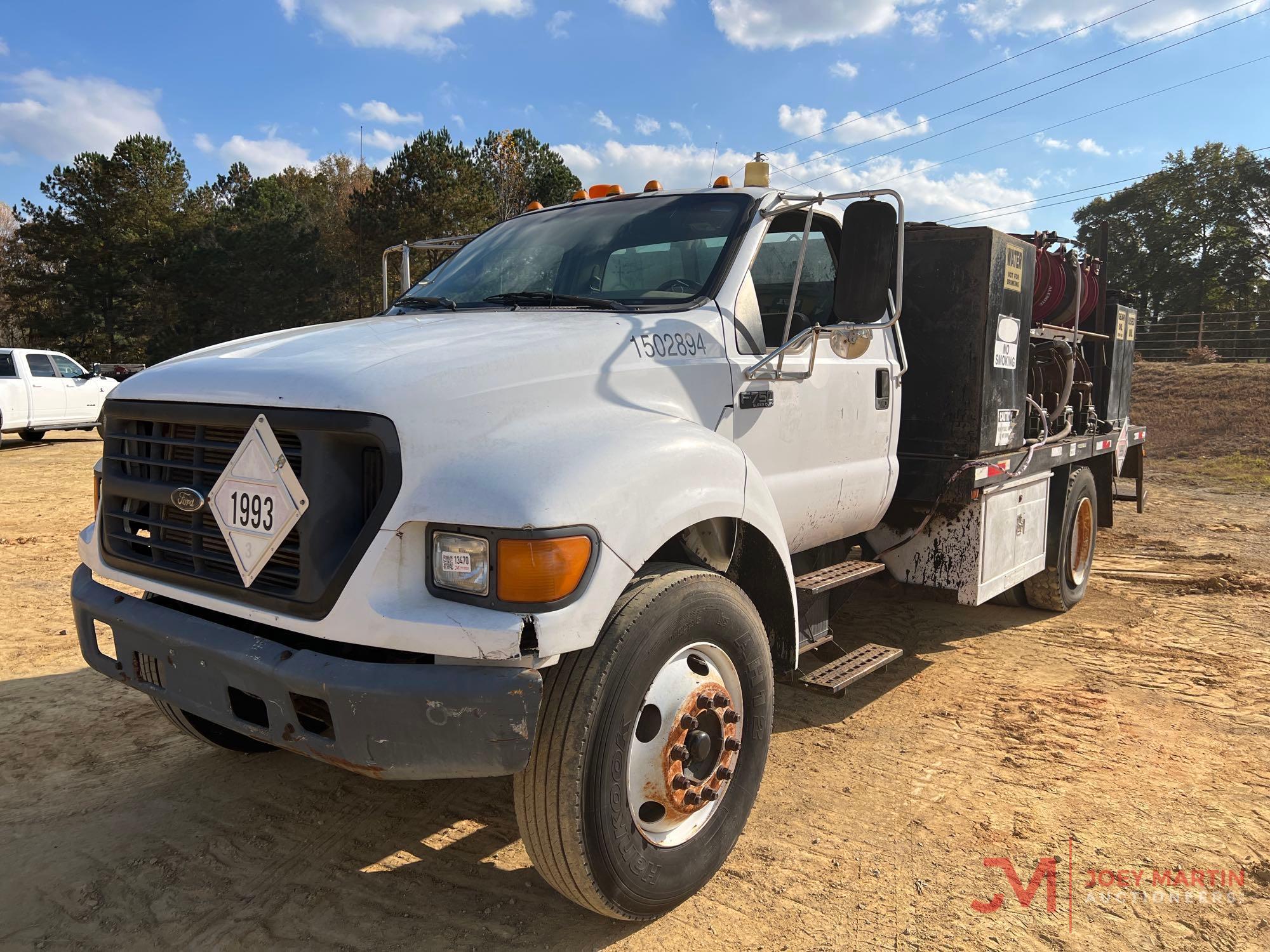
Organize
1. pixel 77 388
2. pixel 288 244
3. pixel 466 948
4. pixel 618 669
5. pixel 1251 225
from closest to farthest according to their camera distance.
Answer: pixel 618 669 < pixel 466 948 < pixel 77 388 < pixel 288 244 < pixel 1251 225

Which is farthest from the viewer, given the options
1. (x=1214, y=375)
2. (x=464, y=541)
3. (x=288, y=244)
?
(x=288, y=244)

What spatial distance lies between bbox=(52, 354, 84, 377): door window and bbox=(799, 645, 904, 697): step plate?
1691 centimetres

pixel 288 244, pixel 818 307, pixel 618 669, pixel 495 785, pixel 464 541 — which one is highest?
pixel 288 244

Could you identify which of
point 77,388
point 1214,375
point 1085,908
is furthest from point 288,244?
point 1085,908

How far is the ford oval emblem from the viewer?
244 cm

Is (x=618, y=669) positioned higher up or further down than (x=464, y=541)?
further down

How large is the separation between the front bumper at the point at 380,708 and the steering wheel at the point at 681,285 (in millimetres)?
1657

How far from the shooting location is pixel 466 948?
2480mm

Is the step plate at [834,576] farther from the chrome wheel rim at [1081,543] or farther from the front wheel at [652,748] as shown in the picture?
the chrome wheel rim at [1081,543]

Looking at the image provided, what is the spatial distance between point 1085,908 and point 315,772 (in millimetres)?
2797

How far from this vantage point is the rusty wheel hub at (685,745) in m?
2.51

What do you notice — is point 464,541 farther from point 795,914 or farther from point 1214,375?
point 1214,375

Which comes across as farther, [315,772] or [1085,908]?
[315,772]

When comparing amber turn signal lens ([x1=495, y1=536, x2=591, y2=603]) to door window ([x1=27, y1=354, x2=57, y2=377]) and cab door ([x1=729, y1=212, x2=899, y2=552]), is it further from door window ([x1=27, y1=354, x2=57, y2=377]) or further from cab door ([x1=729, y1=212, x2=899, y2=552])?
door window ([x1=27, y1=354, x2=57, y2=377])
